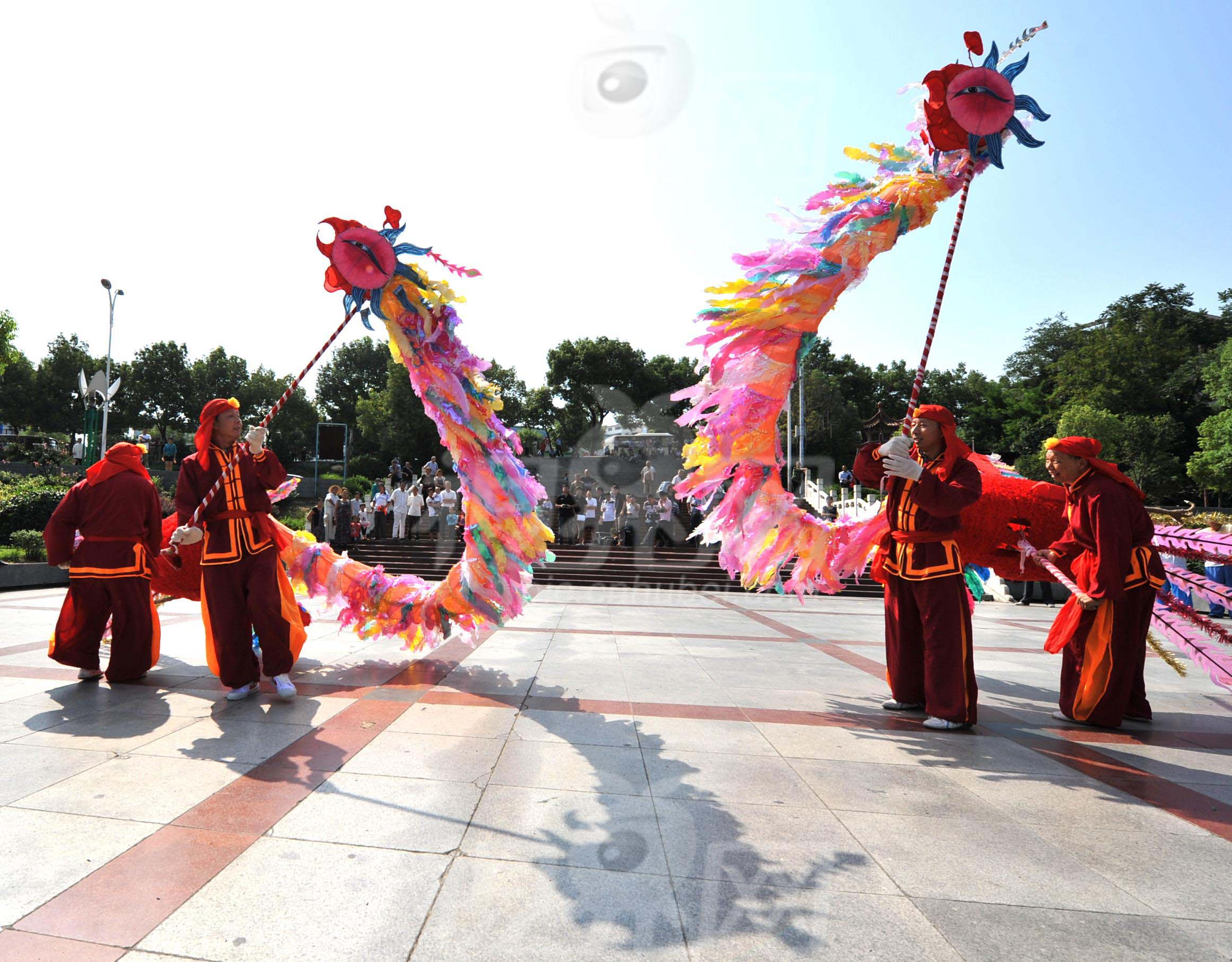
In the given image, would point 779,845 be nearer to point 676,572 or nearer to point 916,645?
point 916,645

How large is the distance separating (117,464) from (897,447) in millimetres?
5222

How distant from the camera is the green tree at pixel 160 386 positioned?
4494 centimetres

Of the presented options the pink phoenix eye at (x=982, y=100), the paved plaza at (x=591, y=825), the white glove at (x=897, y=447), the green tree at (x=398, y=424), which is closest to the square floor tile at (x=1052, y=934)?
the paved plaza at (x=591, y=825)

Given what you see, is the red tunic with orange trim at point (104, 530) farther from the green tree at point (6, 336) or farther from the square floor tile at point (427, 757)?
the green tree at point (6, 336)

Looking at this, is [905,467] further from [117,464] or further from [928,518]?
[117,464]

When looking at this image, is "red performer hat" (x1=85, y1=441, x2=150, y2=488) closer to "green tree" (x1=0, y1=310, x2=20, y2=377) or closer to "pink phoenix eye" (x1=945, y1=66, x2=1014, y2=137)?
"pink phoenix eye" (x1=945, y1=66, x2=1014, y2=137)

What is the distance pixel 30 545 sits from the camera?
14.0 m

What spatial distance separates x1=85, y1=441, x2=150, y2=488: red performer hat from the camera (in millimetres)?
4961

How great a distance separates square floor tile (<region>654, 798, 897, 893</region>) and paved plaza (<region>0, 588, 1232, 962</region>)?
14 mm

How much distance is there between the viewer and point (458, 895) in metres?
2.12

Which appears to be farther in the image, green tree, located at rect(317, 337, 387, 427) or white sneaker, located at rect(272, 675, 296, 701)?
green tree, located at rect(317, 337, 387, 427)

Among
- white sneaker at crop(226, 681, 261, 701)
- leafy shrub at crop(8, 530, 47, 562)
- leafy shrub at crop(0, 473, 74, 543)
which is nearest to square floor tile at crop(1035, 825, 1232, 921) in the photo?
white sneaker at crop(226, 681, 261, 701)

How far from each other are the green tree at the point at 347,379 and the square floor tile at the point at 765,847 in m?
52.4

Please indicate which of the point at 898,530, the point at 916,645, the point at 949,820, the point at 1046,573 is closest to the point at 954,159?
the point at 898,530
